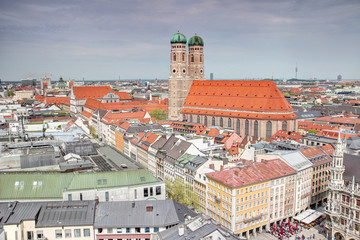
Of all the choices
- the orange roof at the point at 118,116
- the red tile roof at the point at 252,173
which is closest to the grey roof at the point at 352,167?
the red tile roof at the point at 252,173

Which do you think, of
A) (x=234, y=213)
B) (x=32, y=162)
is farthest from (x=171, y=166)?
(x=32, y=162)

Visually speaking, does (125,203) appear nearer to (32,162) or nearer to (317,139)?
(32,162)

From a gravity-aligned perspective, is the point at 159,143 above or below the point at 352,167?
above

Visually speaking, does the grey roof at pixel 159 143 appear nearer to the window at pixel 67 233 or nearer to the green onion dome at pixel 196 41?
the window at pixel 67 233

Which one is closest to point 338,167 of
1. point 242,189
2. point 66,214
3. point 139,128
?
point 242,189

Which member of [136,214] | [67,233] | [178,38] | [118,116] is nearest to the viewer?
[67,233]

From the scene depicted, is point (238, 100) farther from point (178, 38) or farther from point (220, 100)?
point (178, 38)
